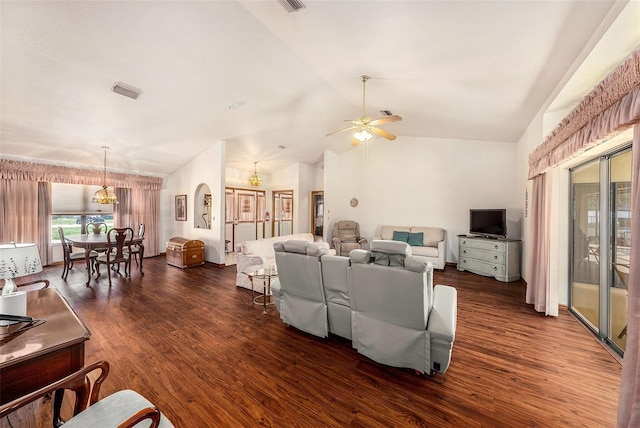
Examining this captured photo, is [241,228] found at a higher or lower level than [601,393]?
higher

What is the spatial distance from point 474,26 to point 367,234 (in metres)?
5.72

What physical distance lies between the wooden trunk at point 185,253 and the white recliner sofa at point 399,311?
4871mm

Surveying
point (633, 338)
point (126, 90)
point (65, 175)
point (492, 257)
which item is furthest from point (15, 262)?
point (492, 257)

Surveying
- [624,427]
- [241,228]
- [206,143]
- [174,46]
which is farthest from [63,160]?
[624,427]

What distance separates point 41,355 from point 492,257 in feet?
20.0

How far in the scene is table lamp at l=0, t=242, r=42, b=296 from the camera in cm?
141

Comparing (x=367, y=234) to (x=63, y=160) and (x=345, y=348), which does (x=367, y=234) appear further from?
(x=63, y=160)

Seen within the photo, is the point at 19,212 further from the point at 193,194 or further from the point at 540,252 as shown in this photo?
the point at 540,252

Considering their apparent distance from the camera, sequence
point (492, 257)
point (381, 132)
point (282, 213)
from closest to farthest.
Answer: point (381, 132) → point (492, 257) → point (282, 213)

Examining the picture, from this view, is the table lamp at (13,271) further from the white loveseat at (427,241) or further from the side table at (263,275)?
the white loveseat at (427,241)

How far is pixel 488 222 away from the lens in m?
5.35

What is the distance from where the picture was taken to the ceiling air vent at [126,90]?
3283 mm

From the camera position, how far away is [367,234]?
24.2 feet

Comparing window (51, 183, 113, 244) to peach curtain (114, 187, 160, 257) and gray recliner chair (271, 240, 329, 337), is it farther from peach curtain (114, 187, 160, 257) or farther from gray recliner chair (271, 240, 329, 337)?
gray recliner chair (271, 240, 329, 337)
